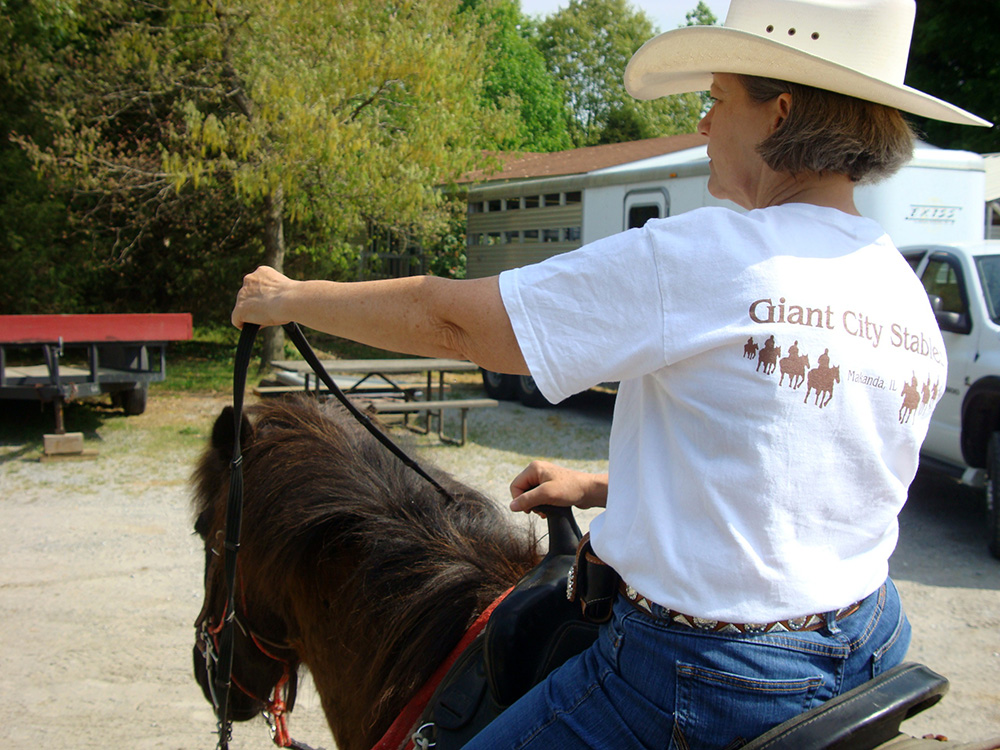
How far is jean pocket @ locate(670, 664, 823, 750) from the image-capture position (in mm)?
1120

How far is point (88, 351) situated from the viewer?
8.40 meters

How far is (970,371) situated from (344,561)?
5530 mm

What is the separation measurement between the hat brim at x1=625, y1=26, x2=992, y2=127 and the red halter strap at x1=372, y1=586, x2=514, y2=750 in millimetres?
1053

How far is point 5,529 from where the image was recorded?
5789 mm

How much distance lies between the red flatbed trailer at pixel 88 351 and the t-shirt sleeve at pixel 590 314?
25.9 feet

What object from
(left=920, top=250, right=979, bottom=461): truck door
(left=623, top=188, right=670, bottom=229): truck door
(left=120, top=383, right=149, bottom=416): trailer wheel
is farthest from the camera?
(left=623, top=188, right=670, bottom=229): truck door

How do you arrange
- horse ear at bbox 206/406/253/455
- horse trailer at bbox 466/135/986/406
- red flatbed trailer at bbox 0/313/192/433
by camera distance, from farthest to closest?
horse trailer at bbox 466/135/986/406
red flatbed trailer at bbox 0/313/192/433
horse ear at bbox 206/406/253/455

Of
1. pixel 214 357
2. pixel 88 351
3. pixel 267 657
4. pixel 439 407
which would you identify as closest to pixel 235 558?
pixel 267 657

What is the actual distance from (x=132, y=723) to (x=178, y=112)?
11.0m

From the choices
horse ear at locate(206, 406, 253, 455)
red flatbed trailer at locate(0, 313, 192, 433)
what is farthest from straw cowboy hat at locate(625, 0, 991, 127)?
red flatbed trailer at locate(0, 313, 192, 433)

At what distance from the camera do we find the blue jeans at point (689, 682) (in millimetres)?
1124

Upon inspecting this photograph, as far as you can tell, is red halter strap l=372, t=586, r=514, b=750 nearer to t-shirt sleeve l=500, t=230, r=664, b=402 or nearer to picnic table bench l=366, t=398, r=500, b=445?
t-shirt sleeve l=500, t=230, r=664, b=402

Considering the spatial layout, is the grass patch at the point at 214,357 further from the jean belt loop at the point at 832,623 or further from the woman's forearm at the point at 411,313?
the jean belt loop at the point at 832,623

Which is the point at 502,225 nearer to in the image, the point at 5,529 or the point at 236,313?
the point at 5,529
